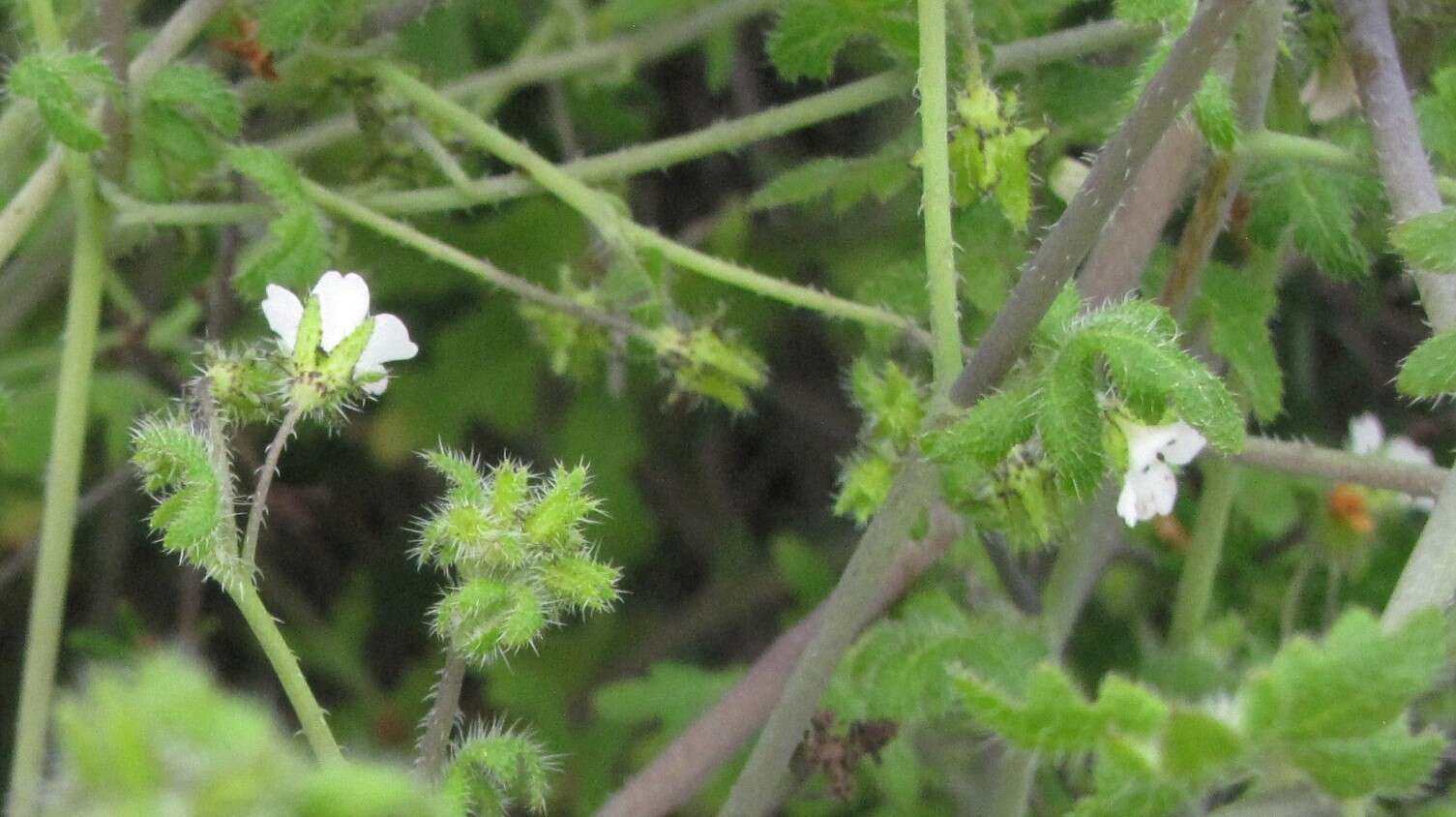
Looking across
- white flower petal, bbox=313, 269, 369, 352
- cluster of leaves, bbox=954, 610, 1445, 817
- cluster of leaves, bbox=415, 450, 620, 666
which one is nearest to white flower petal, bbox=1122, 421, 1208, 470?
cluster of leaves, bbox=954, 610, 1445, 817

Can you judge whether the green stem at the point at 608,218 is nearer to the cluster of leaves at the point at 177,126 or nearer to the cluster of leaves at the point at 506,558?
the cluster of leaves at the point at 177,126

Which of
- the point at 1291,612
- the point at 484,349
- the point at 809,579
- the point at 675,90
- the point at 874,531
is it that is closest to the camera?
the point at 874,531

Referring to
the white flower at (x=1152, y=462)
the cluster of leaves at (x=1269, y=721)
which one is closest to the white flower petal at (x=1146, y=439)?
the white flower at (x=1152, y=462)

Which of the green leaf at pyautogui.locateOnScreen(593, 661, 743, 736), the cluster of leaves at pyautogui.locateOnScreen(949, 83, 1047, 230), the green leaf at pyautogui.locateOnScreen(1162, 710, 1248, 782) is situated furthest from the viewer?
the green leaf at pyautogui.locateOnScreen(593, 661, 743, 736)

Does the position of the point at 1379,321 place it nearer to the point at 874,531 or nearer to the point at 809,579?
the point at 809,579

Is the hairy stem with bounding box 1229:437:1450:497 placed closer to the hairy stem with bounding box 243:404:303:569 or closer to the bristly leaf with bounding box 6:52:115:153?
the hairy stem with bounding box 243:404:303:569

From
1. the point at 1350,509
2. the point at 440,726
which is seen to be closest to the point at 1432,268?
the point at 1350,509

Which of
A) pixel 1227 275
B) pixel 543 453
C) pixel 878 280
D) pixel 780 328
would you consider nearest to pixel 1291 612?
pixel 1227 275
